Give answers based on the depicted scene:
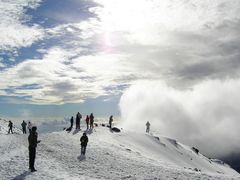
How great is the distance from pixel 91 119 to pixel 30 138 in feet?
117

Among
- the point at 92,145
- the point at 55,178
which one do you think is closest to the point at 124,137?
the point at 92,145

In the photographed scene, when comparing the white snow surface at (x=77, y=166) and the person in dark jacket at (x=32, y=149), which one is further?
the white snow surface at (x=77, y=166)

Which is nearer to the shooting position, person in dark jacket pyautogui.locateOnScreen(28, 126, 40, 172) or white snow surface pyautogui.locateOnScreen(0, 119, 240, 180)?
person in dark jacket pyautogui.locateOnScreen(28, 126, 40, 172)

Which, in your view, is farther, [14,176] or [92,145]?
[92,145]

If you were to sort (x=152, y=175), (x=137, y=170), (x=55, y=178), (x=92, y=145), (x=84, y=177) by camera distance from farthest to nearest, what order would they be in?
(x=92, y=145) → (x=137, y=170) → (x=152, y=175) → (x=84, y=177) → (x=55, y=178)

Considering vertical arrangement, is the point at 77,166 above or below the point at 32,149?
below

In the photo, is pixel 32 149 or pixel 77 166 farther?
pixel 77 166

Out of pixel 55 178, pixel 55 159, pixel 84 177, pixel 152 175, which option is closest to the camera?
pixel 55 178

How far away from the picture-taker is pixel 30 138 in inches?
1135

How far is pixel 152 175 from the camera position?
→ 3003cm

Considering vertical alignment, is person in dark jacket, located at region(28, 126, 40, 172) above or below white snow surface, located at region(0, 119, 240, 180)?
above

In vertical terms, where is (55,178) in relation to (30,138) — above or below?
below

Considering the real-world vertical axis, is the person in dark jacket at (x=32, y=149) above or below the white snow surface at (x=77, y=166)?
above

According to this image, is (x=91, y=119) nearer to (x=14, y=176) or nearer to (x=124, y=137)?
(x=124, y=137)
